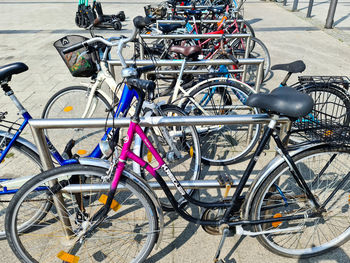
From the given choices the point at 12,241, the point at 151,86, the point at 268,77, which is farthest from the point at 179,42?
the point at 12,241

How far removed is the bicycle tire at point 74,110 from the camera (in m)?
3.01

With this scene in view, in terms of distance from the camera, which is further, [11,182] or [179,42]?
[179,42]

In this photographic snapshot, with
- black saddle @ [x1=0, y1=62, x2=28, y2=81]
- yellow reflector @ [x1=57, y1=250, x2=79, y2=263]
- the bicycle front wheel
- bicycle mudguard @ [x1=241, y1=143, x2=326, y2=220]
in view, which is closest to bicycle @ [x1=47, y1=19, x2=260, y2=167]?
black saddle @ [x1=0, y1=62, x2=28, y2=81]

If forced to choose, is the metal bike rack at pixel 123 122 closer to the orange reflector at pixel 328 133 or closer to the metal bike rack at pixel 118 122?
the metal bike rack at pixel 118 122

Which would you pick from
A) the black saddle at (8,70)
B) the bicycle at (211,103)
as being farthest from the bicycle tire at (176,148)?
the black saddle at (8,70)

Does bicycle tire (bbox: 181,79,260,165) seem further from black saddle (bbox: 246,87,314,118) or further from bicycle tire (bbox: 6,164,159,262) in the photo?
black saddle (bbox: 246,87,314,118)

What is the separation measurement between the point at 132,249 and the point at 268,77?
431 centimetres

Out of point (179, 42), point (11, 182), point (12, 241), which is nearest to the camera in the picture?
point (12, 241)

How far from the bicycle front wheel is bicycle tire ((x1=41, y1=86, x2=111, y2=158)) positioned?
5.90 ft

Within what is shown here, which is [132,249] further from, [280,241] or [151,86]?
[151,86]

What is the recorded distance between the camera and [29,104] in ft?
13.8

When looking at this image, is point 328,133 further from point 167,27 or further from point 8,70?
point 167,27

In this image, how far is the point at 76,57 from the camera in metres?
2.57

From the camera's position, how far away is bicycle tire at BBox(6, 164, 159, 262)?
1590mm
